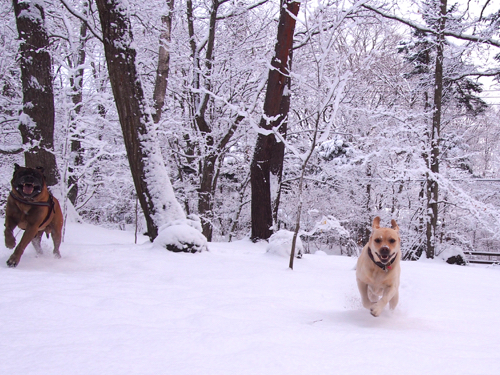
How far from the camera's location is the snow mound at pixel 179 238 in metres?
5.42

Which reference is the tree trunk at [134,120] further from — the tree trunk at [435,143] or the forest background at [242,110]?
the tree trunk at [435,143]

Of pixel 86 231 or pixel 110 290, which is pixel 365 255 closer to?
pixel 110 290

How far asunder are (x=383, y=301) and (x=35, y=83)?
6906 millimetres

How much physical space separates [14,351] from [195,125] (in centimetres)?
1111

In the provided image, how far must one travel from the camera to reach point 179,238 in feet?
17.9

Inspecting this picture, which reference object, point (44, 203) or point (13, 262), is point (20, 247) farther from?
point (44, 203)

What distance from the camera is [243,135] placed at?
13.1m

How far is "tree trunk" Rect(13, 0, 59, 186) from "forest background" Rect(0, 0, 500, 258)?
26mm

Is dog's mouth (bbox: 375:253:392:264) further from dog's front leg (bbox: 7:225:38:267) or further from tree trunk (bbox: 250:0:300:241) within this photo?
tree trunk (bbox: 250:0:300:241)

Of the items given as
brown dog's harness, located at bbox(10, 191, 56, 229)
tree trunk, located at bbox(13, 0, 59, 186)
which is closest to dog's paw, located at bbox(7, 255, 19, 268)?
brown dog's harness, located at bbox(10, 191, 56, 229)

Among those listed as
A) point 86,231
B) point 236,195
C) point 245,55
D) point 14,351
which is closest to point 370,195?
point 236,195

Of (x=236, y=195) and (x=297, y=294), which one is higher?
(x=236, y=195)

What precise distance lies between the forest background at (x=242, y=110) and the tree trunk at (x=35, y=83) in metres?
0.03

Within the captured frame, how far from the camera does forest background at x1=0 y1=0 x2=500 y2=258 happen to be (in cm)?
588
